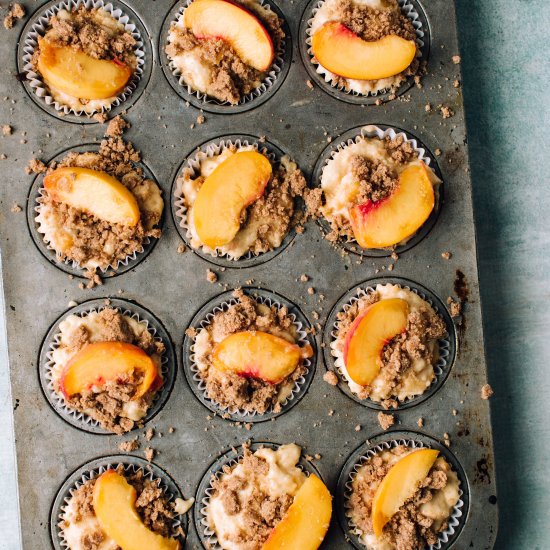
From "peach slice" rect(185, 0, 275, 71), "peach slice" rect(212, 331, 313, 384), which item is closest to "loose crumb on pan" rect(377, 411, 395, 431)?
"peach slice" rect(212, 331, 313, 384)

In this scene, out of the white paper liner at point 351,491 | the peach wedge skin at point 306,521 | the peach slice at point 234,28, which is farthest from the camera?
the white paper liner at point 351,491

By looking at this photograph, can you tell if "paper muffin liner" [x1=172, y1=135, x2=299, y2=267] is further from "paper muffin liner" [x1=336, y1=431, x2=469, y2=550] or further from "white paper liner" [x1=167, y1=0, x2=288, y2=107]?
"paper muffin liner" [x1=336, y1=431, x2=469, y2=550]

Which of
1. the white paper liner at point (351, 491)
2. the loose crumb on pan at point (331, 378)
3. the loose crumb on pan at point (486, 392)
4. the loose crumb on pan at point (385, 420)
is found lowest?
the white paper liner at point (351, 491)

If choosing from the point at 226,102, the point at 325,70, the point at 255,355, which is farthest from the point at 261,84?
the point at 255,355

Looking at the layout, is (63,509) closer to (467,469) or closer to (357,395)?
(357,395)

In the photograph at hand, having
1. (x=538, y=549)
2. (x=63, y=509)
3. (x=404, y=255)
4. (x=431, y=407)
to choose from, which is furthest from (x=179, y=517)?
(x=538, y=549)

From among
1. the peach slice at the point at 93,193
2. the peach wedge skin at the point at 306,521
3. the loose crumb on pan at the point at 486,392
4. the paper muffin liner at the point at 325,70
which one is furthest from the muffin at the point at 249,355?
the paper muffin liner at the point at 325,70

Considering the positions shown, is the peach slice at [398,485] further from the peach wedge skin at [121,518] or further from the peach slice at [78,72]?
the peach slice at [78,72]
